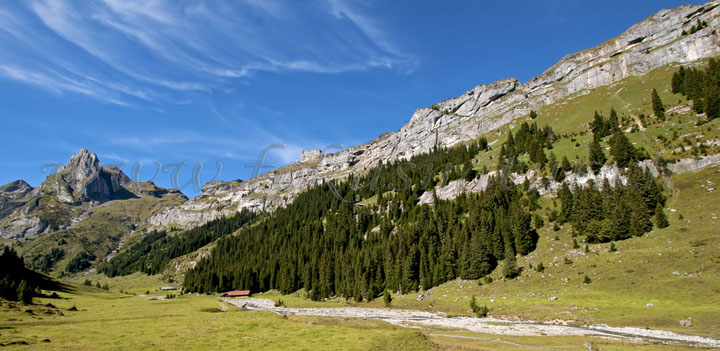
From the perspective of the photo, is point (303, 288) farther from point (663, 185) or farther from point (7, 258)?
point (663, 185)

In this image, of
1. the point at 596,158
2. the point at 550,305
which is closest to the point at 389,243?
the point at 550,305

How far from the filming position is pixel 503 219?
95.0 meters

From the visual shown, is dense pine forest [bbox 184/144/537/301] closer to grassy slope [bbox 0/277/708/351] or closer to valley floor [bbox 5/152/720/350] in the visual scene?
valley floor [bbox 5/152/720/350]

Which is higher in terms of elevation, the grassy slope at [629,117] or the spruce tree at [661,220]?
the grassy slope at [629,117]

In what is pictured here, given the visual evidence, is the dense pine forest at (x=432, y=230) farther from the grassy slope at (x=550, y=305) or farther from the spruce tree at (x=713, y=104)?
the spruce tree at (x=713, y=104)

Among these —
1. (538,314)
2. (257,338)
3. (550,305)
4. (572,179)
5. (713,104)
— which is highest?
(713,104)

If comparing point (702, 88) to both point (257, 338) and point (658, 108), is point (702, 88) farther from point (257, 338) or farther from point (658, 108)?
point (257, 338)

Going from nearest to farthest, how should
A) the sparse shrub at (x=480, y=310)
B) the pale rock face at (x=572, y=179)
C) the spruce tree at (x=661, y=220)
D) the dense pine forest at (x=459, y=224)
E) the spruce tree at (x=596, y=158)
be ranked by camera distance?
the sparse shrub at (x=480, y=310) < the spruce tree at (x=661, y=220) < the dense pine forest at (x=459, y=224) < the pale rock face at (x=572, y=179) < the spruce tree at (x=596, y=158)

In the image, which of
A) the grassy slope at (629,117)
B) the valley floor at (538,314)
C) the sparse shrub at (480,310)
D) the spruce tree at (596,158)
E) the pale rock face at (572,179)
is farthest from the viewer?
the spruce tree at (596,158)

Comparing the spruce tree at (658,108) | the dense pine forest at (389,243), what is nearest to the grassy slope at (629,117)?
the spruce tree at (658,108)

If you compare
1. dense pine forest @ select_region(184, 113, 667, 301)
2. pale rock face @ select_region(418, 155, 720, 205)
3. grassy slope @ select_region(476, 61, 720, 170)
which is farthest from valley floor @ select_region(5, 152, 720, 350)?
grassy slope @ select_region(476, 61, 720, 170)

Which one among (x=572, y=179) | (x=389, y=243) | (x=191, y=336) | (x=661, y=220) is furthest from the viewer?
(x=389, y=243)

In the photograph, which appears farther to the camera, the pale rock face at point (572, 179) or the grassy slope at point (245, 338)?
the pale rock face at point (572, 179)

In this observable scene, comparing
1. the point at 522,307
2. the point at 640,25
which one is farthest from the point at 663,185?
the point at 640,25
